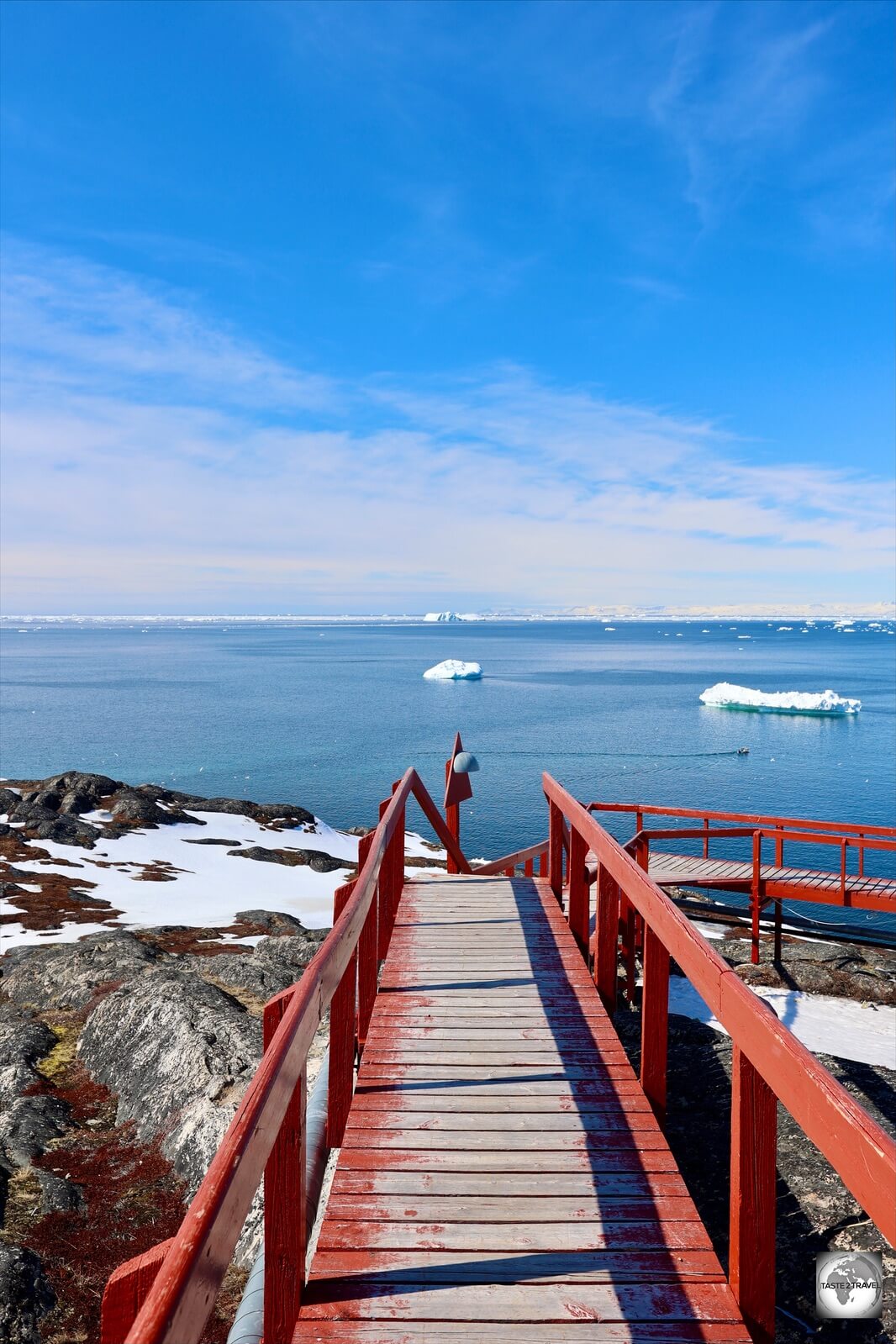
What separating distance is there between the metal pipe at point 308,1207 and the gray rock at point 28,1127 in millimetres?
3143

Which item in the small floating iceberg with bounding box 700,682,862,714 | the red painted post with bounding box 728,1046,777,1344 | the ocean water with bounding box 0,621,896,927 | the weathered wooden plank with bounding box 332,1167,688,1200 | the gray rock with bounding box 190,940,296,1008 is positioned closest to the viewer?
the red painted post with bounding box 728,1046,777,1344

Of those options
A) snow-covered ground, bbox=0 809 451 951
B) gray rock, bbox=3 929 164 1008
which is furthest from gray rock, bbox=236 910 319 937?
gray rock, bbox=3 929 164 1008

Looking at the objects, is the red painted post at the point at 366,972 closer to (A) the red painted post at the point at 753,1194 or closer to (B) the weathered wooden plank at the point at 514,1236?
(B) the weathered wooden plank at the point at 514,1236

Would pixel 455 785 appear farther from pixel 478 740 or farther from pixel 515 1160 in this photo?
pixel 478 740

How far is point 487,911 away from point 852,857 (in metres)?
26.0

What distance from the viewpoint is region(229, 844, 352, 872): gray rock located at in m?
25.1

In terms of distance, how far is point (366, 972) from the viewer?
4.92 m

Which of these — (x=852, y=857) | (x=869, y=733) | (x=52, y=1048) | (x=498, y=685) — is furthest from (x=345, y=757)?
(x=498, y=685)

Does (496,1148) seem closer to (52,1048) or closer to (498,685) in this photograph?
(52,1048)

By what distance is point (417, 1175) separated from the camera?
342 cm

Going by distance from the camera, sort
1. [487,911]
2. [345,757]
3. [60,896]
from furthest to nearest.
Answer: [345,757] → [60,896] → [487,911]

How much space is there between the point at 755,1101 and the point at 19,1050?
734 centimetres

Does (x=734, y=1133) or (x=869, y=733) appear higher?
(x=734, y=1133)

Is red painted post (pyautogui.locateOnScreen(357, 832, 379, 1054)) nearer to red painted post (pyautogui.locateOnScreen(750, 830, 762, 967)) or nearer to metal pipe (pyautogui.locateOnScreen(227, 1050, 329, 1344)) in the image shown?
metal pipe (pyautogui.locateOnScreen(227, 1050, 329, 1344))
